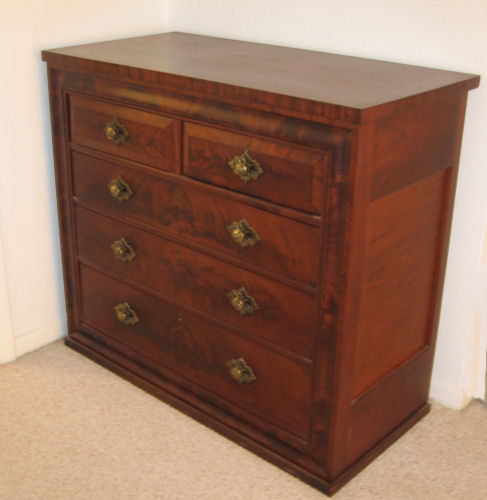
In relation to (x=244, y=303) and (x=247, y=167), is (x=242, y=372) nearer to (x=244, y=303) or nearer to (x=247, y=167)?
(x=244, y=303)

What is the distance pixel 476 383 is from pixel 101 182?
3.77ft

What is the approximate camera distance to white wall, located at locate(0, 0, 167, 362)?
186cm

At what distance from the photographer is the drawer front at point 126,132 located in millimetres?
1634

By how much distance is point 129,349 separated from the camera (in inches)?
78.4

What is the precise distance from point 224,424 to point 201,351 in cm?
19

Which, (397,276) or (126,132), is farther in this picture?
(126,132)

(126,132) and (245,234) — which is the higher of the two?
(126,132)

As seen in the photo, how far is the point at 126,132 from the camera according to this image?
1.72 metres

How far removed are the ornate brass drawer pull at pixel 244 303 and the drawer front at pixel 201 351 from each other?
0.31 ft

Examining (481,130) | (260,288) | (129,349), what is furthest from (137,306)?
(481,130)

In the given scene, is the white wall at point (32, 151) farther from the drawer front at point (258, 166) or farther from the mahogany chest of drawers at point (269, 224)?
the drawer front at point (258, 166)

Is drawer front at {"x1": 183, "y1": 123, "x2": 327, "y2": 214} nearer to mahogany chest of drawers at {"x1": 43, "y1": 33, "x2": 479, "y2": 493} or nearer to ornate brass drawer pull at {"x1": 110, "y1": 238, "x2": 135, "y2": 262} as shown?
mahogany chest of drawers at {"x1": 43, "y1": 33, "x2": 479, "y2": 493}

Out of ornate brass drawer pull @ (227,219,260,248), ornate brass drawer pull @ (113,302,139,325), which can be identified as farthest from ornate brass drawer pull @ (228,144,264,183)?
ornate brass drawer pull @ (113,302,139,325)

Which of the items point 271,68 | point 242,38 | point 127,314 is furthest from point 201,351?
point 242,38
